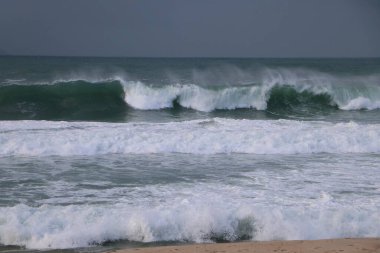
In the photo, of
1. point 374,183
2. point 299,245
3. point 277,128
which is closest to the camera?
point 299,245

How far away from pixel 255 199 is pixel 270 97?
14661mm

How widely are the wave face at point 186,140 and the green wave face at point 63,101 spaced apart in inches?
213

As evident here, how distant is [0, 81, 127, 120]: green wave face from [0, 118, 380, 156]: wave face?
17.8 ft

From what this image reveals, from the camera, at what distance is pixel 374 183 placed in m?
7.46

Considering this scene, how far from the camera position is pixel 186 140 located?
1059cm

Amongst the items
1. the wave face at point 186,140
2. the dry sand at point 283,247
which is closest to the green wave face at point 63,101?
the wave face at point 186,140

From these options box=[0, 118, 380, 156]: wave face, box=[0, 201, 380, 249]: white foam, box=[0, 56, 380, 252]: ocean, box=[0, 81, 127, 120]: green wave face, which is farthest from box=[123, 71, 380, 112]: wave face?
box=[0, 201, 380, 249]: white foam

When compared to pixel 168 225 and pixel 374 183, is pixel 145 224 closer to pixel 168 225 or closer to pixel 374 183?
pixel 168 225

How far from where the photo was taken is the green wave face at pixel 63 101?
1761 centimetres

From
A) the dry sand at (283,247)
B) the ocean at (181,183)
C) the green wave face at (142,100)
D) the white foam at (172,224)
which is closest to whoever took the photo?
the dry sand at (283,247)

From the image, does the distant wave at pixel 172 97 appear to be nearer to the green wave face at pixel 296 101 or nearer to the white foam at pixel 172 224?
the green wave face at pixel 296 101

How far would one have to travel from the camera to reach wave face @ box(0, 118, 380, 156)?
10039 millimetres

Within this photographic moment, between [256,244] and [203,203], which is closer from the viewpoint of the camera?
[256,244]

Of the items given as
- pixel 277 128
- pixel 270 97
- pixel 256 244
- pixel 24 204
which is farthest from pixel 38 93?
pixel 256 244
